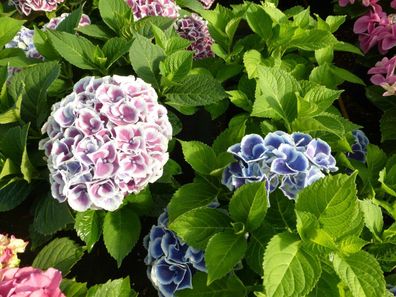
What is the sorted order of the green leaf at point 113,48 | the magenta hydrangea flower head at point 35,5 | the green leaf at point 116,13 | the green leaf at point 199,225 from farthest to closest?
the magenta hydrangea flower head at point 35,5 → the green leaf at point 116,13 → the green leaf at point 113,48 → the green leaf at point 199,225

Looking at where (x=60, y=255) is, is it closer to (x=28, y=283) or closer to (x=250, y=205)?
(x=28, y=283)

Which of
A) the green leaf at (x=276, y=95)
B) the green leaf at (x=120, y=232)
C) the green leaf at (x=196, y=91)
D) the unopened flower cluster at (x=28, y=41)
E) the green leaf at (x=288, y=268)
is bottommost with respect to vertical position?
the green leaf at (x=120, y=232)

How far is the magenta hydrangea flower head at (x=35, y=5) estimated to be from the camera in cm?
191

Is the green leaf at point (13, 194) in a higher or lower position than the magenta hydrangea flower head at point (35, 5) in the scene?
lower

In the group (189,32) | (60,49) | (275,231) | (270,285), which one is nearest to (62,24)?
(60,49)

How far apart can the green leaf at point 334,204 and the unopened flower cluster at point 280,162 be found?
8cm

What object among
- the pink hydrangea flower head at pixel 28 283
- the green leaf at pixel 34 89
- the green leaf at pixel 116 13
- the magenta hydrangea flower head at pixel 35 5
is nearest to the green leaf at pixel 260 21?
the green leaf at pixel 116 13

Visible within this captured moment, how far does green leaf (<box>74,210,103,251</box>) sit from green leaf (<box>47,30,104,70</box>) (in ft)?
1.35

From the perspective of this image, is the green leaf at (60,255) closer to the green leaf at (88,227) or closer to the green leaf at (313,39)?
the green leaf at (88,227)

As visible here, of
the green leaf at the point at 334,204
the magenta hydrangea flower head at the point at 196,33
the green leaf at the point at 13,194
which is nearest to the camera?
the green leaf at the point at 334,204

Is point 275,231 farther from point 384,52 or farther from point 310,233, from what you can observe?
point 384,52

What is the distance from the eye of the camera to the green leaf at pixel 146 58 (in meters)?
1.37

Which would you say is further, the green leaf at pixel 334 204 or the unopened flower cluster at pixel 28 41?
the unopened flower cluster at pixel 28 41

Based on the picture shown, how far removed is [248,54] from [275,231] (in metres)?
0.59
